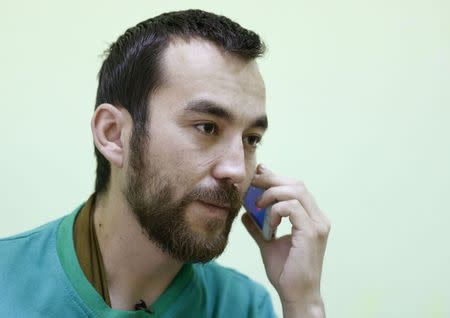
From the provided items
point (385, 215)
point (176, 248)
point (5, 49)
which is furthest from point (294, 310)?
point (5, 49)

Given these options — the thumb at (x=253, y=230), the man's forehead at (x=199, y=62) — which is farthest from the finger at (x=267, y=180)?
the man's forehead at (x=199, y=62)

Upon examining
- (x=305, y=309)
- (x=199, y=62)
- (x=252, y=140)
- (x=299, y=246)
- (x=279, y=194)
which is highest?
(x=199, y=62)

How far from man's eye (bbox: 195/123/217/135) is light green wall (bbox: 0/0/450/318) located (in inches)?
19.3

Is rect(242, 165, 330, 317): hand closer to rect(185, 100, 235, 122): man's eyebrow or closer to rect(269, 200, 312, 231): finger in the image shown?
rect(269, 200, 312, 231): finger

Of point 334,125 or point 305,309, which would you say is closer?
point 305,309

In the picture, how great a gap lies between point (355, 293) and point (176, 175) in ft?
2.35

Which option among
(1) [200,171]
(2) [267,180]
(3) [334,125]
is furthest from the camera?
(3) [334,125]

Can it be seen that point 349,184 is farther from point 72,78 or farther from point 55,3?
point 55,3

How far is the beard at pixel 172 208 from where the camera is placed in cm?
97

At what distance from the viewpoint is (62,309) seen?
0.97 m

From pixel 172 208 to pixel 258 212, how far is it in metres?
0.31

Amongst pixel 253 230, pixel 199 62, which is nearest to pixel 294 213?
pixel 253 230

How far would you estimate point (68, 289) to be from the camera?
3.22 ft

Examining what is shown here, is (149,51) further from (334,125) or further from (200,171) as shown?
(334,125)
